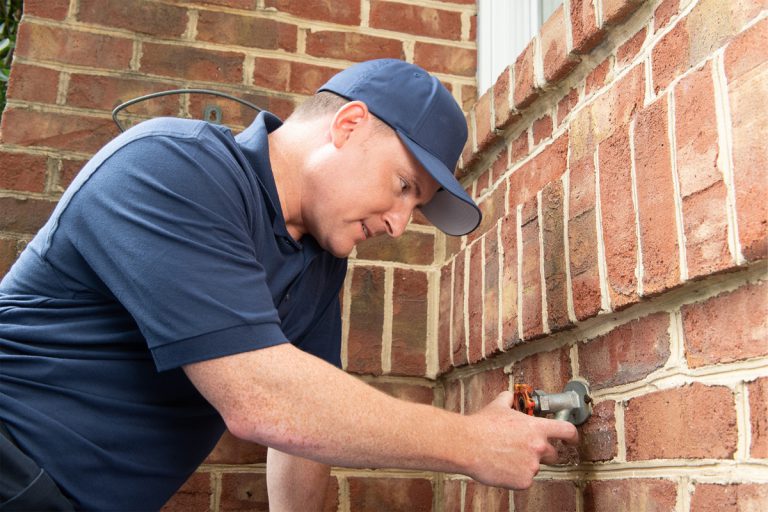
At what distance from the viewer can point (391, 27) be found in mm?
2033

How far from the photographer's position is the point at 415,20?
2045 mm

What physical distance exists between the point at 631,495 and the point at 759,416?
0.28m

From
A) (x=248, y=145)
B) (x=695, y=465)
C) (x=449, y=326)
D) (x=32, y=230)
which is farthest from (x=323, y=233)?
(x=32, y=230)

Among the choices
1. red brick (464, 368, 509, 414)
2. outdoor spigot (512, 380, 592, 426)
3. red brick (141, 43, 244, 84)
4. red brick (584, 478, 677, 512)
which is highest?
red brick (141, 43, 244, 84)

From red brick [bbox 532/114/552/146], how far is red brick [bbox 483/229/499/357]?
0.68 ft

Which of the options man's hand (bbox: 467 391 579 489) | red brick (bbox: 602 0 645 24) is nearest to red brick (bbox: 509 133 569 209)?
red brick (bbox: 602 0 645 24)

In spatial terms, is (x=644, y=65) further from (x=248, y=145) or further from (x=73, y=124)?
(x=73, y=124)

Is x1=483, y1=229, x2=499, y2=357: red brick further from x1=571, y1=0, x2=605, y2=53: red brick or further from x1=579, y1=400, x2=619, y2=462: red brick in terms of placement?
x1=571, y1=0, x2=605, y2=53: red brick

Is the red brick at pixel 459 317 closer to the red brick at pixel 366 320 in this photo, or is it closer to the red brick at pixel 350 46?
the red brick at pixel 366 320

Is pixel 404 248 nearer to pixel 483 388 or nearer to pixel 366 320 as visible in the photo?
pixel 366 320

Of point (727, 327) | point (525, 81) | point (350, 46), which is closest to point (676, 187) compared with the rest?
point (727, 327)

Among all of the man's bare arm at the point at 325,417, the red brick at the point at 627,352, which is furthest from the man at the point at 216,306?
the red brick at the point at 627,352

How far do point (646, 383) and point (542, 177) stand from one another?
1.76 feet

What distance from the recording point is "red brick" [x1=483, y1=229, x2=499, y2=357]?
1.49 meters
